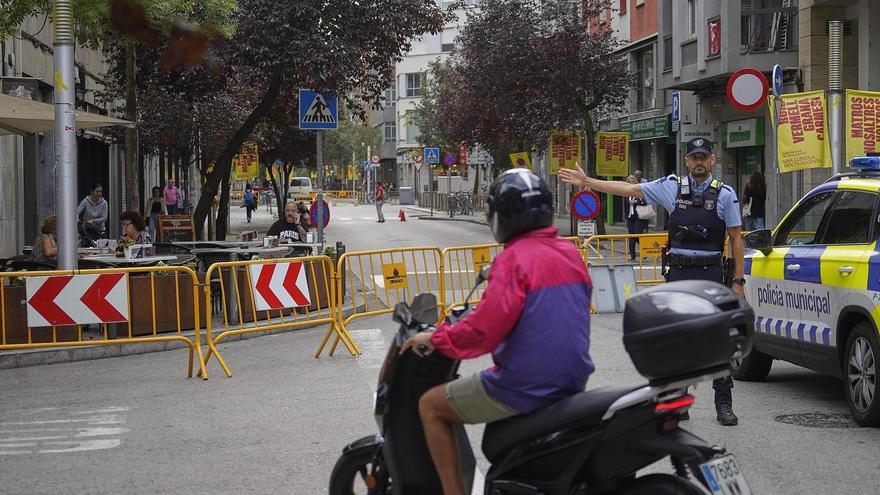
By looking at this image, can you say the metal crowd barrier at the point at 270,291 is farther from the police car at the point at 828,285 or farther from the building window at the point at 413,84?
the building window at the point at 413,84

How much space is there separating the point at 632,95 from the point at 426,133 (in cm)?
3463

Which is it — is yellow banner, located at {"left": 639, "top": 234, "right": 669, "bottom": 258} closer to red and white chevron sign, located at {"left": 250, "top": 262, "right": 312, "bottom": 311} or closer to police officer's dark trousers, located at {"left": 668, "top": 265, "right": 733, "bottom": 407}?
red and white chevron sign, located at {"left": 250, "top": 262, "right": 312, "bottom": 311}

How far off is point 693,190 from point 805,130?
833cm

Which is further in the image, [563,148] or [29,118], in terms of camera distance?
[563,148]

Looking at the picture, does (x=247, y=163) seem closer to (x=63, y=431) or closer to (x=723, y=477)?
(x=63, y=431)

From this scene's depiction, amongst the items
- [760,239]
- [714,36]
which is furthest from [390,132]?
[760,239]

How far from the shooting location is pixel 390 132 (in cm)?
11131

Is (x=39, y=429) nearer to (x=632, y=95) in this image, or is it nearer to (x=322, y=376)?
(x=322, y=376)

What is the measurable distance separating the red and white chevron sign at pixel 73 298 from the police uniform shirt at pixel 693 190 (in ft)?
16.5

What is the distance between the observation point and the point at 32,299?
425 inches

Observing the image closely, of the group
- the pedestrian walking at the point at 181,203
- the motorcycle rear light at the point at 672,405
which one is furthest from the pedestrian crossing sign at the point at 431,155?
the motorcycle rear light at the point at 672,405

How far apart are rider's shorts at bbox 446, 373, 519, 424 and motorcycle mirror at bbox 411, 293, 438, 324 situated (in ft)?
1.33

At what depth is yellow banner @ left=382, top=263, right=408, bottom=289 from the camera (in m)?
13.5

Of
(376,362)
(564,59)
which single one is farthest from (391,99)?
(376,362)
